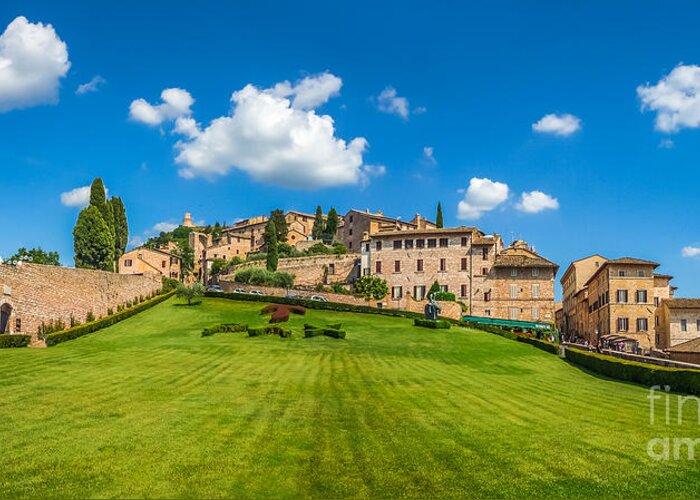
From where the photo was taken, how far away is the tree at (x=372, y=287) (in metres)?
71.9

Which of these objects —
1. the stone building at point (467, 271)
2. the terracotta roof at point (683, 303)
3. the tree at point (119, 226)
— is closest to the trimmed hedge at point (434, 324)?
the stone building at point (467, 271)

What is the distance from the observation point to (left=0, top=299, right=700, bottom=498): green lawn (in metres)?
10.2

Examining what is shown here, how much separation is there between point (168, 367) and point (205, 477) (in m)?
15.5

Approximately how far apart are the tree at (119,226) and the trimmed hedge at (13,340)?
200 ft

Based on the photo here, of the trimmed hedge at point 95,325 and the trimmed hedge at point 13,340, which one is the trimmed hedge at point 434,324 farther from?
the trimmed hedge at point 13,340

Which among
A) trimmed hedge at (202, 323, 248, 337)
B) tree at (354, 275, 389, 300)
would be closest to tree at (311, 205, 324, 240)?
tree at (354, 275, 389, 300)

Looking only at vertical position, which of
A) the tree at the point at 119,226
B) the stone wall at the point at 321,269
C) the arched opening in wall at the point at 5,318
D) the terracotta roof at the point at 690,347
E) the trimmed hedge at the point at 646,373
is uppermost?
the tree at the point at 119,226

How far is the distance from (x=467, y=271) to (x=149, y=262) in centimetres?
5695

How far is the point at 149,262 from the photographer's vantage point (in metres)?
97.8

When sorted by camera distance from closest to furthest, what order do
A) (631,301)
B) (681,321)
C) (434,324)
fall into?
(434,324), (631,301), (681,321)

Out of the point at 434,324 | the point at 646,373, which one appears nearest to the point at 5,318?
the point at 434,324

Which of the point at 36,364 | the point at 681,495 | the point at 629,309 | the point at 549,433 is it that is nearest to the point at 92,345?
the point at 36,364

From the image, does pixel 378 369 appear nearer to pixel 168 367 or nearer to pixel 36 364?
A: pixel 168 367

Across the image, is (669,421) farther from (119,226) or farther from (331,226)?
(331,226)
